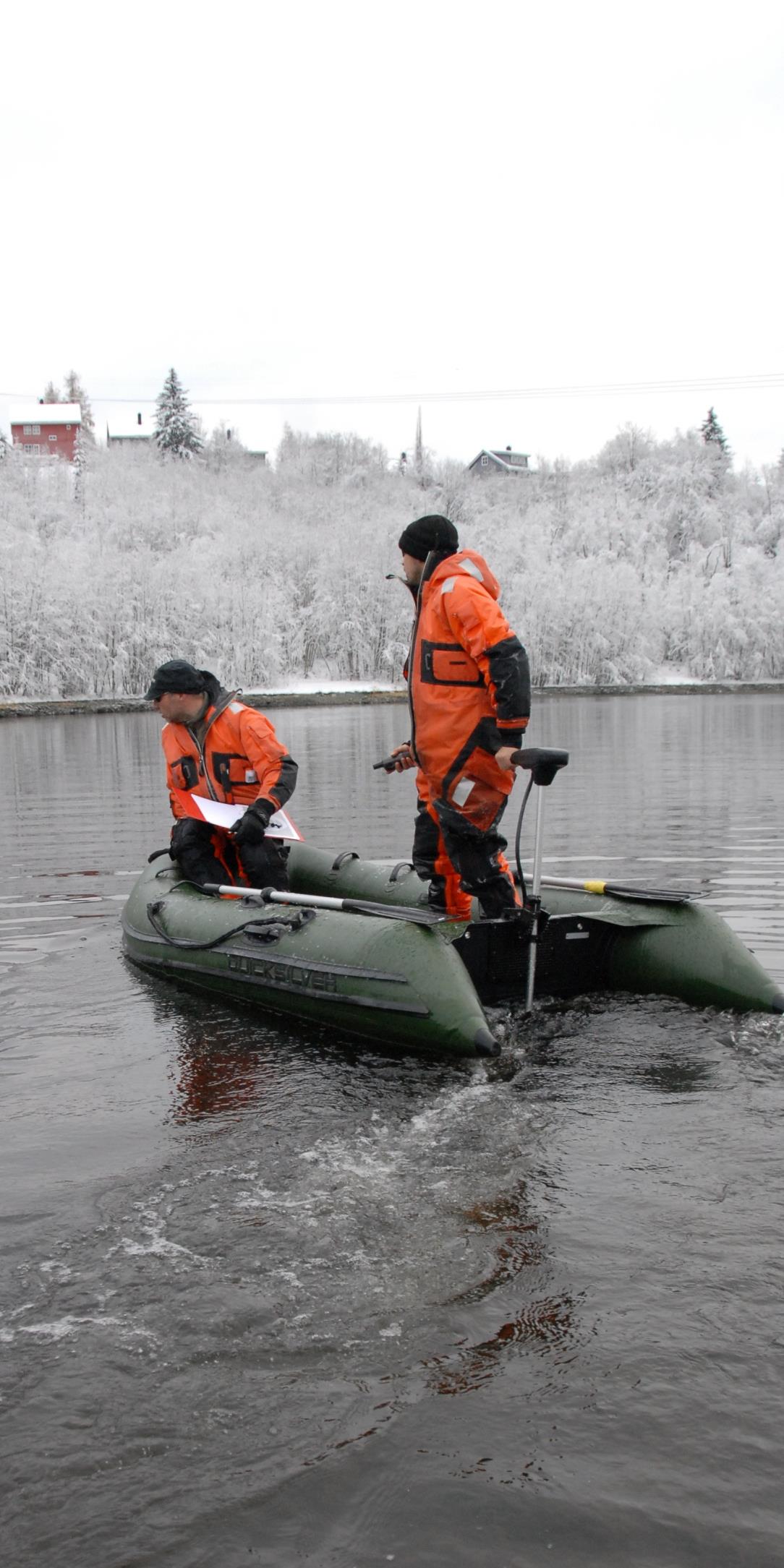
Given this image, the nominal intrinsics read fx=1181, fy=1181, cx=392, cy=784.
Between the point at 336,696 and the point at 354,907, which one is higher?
the point at 336,696

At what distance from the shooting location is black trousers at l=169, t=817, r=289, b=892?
22.2ft

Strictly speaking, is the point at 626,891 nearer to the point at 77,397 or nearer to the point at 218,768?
the point at 218,768

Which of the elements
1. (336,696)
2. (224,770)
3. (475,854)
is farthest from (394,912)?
(336,696)

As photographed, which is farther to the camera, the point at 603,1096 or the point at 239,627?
the point at 239,627

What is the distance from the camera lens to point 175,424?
3201 inches

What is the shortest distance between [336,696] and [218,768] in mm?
35585

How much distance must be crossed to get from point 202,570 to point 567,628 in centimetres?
1529

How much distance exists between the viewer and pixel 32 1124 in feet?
14.4

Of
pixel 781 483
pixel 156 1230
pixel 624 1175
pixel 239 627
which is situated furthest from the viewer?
pixel 781 483

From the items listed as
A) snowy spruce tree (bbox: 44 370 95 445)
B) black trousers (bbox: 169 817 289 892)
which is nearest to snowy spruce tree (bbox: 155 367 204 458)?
snowy spruce tree (bbox: 44 370 95 445)

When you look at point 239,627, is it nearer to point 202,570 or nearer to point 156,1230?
point 202,570

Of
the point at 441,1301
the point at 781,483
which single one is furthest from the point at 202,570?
the point at 441,1301

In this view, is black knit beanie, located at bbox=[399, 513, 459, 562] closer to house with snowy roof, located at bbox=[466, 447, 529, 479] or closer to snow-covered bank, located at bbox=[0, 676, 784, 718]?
snow-covered bank, located at bbox=[0, 676, 784, 718]

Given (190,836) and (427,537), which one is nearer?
(427,537)
